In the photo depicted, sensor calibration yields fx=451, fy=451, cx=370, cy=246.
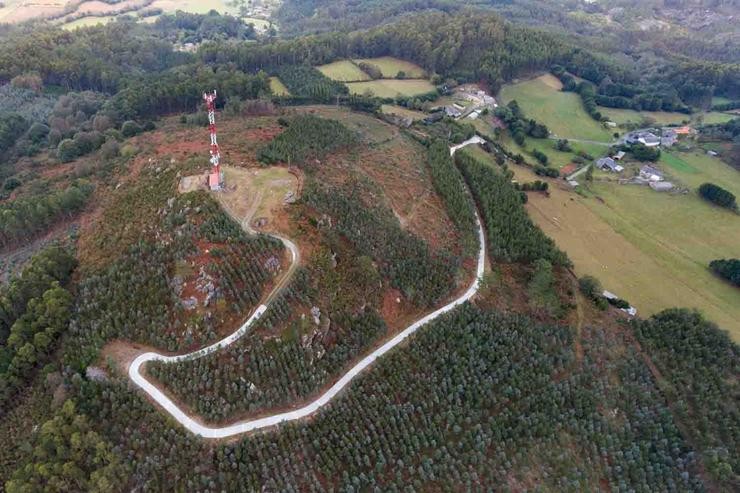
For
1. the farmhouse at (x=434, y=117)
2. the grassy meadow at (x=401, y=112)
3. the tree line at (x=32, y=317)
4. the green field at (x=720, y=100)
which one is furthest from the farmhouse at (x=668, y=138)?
the tree line at (x=32, y=317)

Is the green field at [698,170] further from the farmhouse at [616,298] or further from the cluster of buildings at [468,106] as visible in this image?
the farmhouse at [616,298]

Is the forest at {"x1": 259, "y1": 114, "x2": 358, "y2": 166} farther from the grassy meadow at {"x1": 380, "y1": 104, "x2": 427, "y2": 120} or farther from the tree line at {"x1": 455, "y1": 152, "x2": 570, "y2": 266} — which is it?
the grassy meadow at {"x1": 380, "y1": 104, "x2": 427, "y2": 120}

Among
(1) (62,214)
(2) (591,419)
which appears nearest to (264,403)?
(2) (591,419)

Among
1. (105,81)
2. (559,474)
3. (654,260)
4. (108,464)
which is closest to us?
(108,464)

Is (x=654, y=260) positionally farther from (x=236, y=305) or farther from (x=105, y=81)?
(x=105, y=81)

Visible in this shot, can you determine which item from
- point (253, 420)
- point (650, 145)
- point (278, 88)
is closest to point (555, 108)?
point (650, 145)

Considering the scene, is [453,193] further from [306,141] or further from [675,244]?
[675,244]
